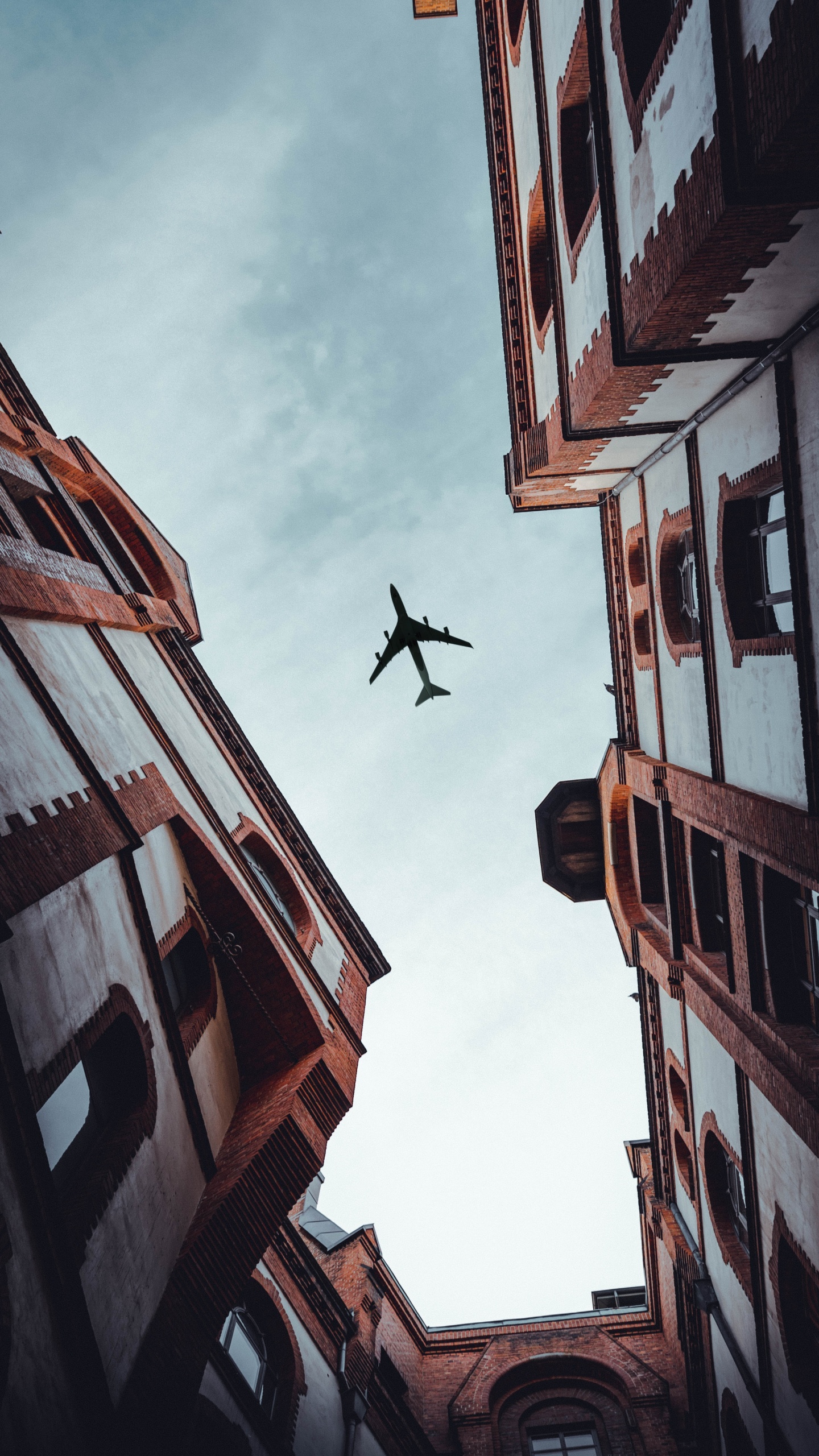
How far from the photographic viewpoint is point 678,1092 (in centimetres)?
1408

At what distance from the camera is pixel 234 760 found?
1416 cm

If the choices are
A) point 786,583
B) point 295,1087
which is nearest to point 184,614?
Answer: point 295,1087

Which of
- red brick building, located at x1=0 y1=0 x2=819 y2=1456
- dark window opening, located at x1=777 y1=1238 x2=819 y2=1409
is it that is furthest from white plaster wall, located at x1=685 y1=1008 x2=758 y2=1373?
dark window opening, located at x1=777 y1=1238 x2=819 y2=1409

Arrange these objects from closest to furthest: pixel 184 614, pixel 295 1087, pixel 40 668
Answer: pixel 40 668
pixel 295 1087
pixel 184 614

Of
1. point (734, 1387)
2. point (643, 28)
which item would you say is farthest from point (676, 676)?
point (734, 1387)

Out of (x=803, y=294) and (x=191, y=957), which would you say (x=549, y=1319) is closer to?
(x=191, y=957)

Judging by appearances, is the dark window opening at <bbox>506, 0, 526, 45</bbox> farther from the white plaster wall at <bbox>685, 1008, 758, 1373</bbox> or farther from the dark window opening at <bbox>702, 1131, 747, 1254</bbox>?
the dark window opening at <bbox>702, 1131, 747, 1254</bbox>

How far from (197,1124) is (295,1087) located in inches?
56.5

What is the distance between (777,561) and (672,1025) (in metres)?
8.70

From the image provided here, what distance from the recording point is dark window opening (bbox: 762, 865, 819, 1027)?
8898mm

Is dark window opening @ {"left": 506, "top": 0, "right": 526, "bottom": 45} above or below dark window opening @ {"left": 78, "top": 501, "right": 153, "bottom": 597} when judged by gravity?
above

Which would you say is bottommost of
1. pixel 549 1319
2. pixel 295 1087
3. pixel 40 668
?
pixel 549 1319

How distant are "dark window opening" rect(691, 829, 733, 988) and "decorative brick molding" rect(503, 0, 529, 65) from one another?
41.3ft

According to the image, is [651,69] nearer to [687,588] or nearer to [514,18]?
[687,588]
